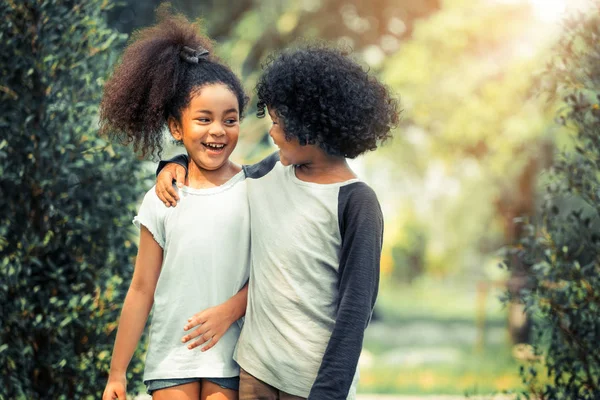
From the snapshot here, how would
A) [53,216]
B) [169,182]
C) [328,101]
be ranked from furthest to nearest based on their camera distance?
[53,216]
[169,182]
[328,101]

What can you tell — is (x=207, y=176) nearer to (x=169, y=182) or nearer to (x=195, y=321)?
(x=169, y=182)

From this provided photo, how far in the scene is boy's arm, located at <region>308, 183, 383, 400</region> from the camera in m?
2.26

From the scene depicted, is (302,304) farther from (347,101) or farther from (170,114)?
(170,114)

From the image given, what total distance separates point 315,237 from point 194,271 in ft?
1.37

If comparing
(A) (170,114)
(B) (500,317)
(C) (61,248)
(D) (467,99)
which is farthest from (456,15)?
(B) (500,317)

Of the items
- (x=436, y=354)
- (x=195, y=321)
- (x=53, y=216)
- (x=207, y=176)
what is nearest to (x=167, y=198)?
(x=207, y=176)

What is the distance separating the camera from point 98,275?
4.05m

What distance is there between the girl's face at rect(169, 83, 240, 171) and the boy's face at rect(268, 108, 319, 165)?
9.5 inches

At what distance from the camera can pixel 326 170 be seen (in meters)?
2.47

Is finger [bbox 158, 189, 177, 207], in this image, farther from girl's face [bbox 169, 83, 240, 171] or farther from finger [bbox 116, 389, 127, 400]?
finger [bbox 116, 389, 127, 400]

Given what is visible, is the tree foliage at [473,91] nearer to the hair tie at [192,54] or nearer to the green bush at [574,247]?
the green bush at [574,247]

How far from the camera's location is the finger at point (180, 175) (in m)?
2.70

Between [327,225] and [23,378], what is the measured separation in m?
2.14

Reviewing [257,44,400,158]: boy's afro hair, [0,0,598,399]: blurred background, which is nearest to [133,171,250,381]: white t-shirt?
[257,44,400,158]: boy's afro hair
